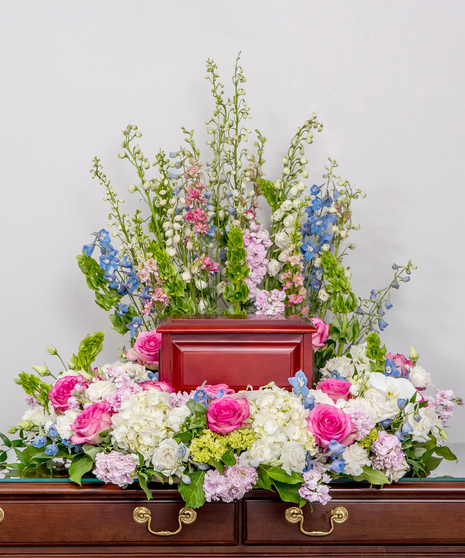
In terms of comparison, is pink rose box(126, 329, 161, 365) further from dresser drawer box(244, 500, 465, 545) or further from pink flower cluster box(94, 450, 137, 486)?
dresser drawer box(244, 500, 465, 545)

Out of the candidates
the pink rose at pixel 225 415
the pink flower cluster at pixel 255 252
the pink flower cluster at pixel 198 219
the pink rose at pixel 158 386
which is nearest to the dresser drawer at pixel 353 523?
the pink rose at pixel 225 415

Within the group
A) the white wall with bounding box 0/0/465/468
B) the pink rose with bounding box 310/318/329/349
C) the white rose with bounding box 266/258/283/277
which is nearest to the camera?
the pink rose with bounding box 310/318/329/349

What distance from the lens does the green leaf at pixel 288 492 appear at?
3.56 ft

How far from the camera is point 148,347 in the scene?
1.48 metres

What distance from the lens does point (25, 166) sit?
185 cm

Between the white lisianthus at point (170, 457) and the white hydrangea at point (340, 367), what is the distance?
1.92 ft

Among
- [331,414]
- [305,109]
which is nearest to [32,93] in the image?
[305,109]

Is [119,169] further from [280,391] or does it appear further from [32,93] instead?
[280,391]

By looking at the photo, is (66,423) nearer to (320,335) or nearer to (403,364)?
(320,335)

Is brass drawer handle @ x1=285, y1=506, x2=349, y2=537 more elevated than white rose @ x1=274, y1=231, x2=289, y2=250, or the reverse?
white rose @ x1=274, y1=231, x2=289, y2=250

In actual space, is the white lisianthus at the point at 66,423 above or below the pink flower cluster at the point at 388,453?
above

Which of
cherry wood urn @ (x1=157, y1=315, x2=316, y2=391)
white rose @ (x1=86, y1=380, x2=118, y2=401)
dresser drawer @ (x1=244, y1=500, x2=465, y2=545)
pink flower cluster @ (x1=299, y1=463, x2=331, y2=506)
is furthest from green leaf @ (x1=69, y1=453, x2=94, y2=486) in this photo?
pink flower cluster @ (x1=299, y1=463, x2=331, y2=506)

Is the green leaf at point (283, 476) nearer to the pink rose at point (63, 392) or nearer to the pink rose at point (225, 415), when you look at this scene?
the pink rose at point (225, 415)

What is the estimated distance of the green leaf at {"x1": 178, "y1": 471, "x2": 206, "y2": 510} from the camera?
3.49 feet
